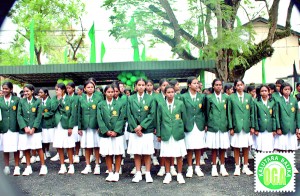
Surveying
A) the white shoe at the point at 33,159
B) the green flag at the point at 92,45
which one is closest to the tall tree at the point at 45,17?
the green flag at the point at 92,45

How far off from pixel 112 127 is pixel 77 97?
115 centimetres

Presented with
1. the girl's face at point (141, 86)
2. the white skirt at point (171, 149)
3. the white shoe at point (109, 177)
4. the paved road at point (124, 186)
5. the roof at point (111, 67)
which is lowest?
the paved road at point (124, 186)

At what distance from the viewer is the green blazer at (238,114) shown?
5.48 metres

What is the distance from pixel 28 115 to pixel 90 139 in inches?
43.7

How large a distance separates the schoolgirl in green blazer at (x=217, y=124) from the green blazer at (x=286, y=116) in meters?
0.94

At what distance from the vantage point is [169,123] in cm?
508

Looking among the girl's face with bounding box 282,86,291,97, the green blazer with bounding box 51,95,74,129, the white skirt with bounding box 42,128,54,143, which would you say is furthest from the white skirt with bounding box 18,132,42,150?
the girl's face with bounding box 282,86,291,97

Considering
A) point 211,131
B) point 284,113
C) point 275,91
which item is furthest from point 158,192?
point 275,91

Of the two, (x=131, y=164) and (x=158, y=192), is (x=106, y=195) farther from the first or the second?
(x=131, y=164)

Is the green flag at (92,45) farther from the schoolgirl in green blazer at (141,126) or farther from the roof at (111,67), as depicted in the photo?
the schoolgirl in green blazer at (141,126)

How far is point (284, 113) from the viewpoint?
18.4 ft

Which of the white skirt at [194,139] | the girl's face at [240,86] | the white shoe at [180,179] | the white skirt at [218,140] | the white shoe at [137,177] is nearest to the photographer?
the white shoe at [180,179]

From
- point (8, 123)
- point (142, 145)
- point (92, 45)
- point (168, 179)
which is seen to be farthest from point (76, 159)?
point (92, 45)

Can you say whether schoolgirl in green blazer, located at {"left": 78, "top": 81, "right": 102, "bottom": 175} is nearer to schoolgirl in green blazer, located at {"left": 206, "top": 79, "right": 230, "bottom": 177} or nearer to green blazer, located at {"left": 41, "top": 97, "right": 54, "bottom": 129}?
green blazer, located at {"left": 41, "top": 97, "right": 54, "bottom": 129}
